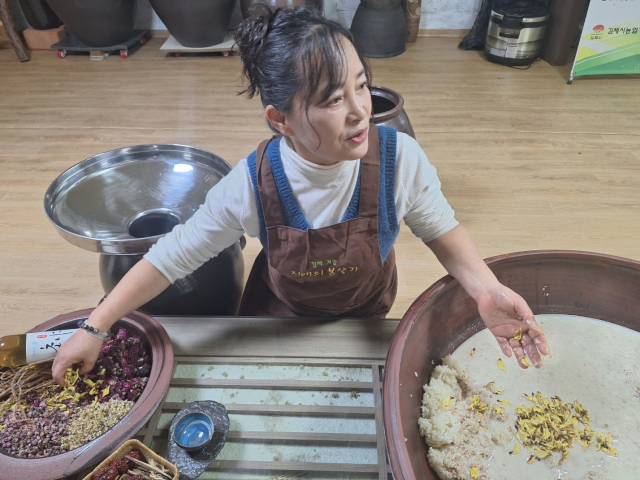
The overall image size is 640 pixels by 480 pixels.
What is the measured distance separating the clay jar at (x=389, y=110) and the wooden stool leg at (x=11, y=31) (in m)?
3.71

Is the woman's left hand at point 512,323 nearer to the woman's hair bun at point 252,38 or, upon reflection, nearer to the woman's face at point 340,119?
the woman's face at point 340,119

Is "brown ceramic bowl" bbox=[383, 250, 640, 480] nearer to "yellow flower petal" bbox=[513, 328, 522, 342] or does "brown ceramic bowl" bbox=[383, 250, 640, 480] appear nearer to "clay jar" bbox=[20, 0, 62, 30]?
"yellow flower petal" bbox=[513, 328, 522, 342]

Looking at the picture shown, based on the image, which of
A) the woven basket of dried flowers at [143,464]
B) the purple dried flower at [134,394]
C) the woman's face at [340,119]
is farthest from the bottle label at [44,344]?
the woman's face at [340,119]

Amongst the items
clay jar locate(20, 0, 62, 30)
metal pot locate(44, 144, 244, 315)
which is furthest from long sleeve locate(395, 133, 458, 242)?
clay jar locate(20, 0, 62, 30)

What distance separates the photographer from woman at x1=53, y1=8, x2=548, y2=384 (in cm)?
80

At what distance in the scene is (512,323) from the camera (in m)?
0.93

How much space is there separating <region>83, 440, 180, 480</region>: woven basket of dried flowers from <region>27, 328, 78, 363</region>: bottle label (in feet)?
0.89

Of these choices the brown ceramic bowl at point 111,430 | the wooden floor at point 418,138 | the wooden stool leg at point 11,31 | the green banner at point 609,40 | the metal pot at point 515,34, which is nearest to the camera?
the brown ceramic bowl at point 111,430

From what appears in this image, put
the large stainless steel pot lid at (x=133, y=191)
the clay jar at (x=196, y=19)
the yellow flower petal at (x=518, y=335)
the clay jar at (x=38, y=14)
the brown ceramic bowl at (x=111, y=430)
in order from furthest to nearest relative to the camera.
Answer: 1. the clay jar at (x=38, y=14)
2. the clay jar at (x=196, y=19)
3. the large stainless steel pot lid at (x=133, y=191)
4. the yellow flower petal at (x=518, y=335)
5. the brown ceramic bowl at (x=111, y=430)

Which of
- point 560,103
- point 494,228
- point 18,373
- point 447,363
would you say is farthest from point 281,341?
point 560,103

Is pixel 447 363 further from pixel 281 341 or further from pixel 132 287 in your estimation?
pixel 132 287

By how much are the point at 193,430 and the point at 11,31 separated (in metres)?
4.50

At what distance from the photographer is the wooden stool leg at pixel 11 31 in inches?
151

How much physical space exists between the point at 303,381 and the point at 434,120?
262 cm
